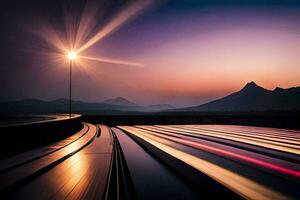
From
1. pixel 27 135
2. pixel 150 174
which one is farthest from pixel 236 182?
pixel 27 135

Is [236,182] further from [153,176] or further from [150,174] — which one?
[150,174]

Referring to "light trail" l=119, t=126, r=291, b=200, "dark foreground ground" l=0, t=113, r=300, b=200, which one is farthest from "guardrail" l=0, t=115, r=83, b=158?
"light trail" l=119, t=126, r=291, b=200

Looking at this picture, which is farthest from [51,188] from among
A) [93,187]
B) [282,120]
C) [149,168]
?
[282,120]

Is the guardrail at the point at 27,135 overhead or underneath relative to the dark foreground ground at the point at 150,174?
overhead

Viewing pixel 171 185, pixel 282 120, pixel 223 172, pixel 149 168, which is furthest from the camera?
pixel 282 120

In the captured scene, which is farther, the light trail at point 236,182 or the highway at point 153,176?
the highway at point 153,176

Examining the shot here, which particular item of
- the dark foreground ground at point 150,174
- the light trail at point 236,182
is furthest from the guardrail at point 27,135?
the light trail at point 236,182

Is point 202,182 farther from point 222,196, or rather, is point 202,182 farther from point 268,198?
point 268,198

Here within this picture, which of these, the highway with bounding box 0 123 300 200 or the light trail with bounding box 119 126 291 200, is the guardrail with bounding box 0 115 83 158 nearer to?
the highway with bounding box 0 123 300 200

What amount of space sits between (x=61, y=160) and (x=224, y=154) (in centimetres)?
533

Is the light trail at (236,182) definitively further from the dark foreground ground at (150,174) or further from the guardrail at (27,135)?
the guardrail at (27,135)

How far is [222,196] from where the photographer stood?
15.0 ft

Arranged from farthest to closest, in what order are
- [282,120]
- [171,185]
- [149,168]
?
1. [282,120]
2. [149,168]
3. [171,185]

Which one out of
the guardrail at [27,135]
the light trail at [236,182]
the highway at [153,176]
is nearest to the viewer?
the light trail at [236,182]
